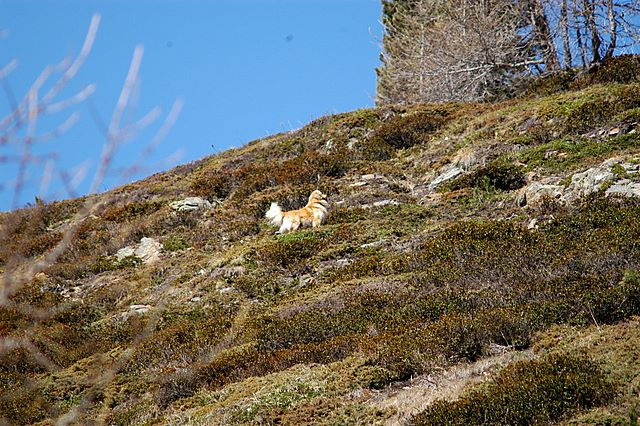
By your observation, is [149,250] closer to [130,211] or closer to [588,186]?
[130,211]

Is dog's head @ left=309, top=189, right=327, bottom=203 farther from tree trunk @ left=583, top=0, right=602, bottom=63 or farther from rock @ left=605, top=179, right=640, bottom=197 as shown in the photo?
tree trunk @ left=583, top=0, right=602, bottom=63

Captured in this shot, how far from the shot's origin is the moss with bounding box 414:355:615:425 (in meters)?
6.95

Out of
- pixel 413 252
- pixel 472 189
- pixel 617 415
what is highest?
pixel 472 189

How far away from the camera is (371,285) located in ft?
43.3

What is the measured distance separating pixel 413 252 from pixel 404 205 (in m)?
3.81

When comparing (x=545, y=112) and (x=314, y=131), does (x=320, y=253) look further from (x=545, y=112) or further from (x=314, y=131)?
(x=314, y=131)

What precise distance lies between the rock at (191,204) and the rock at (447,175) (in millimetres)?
6606

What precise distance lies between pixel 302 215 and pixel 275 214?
2.85 feet

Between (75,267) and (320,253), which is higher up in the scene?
(75,267)

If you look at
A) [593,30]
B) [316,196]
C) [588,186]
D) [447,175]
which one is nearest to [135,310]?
[316,196]

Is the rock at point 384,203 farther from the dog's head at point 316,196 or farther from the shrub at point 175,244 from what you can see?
the shrub at point 175,244

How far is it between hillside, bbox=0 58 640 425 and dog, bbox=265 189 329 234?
1.10 ft

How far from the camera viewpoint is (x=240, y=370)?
34.2ft

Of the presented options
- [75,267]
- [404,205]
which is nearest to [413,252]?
[404,205]
